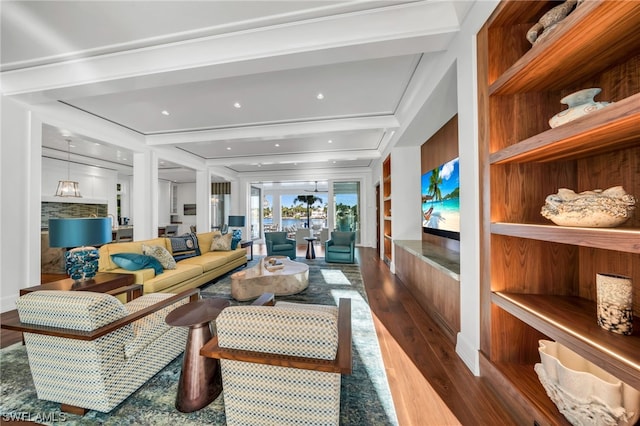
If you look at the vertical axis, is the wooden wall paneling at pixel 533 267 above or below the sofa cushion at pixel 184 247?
above

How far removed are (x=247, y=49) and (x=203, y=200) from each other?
6109 millimetres

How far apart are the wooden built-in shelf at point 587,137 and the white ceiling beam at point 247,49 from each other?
1300 millimetres

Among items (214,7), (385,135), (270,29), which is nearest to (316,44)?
(270,29)

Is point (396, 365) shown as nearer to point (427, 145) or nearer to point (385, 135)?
point (427, 145)

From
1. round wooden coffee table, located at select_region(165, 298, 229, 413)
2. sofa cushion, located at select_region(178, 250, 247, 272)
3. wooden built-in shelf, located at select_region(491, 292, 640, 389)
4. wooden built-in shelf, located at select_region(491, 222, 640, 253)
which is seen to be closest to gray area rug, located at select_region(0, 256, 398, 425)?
→ round wooden coffee table, located at select_region(165, 298, 229, 413)

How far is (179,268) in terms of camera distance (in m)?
3.57

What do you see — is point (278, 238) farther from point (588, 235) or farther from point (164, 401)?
point (588, 235)

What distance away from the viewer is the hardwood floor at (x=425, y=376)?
1.47m

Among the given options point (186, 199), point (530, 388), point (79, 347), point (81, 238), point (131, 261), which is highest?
point (186, 199)

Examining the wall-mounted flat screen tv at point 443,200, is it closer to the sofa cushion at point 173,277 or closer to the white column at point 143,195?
the sofa cushion at point 173,277

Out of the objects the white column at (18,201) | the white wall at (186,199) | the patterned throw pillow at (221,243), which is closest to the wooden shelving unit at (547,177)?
the patterned throw pillow at (221,243)

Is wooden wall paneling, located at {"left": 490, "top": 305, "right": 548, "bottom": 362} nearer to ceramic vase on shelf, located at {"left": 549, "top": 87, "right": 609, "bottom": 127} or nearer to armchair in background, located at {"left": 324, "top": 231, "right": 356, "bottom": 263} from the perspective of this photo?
ceramic vase on shelf, located at {"left": 549, "top": 87, "right": 609, "bottom": 127}

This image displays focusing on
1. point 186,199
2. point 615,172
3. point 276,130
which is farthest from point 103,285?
point 186,199

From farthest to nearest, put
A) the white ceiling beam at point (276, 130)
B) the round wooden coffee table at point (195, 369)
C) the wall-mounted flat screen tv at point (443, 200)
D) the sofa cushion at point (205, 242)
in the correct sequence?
1. the sofa cushion at point (205, 242)
2. the white ceiling beam at point (276, 130)
3. the wall-mounted flat screen tv at point (443, 200)
4. the round wooden coffee table at point (195, 369)
